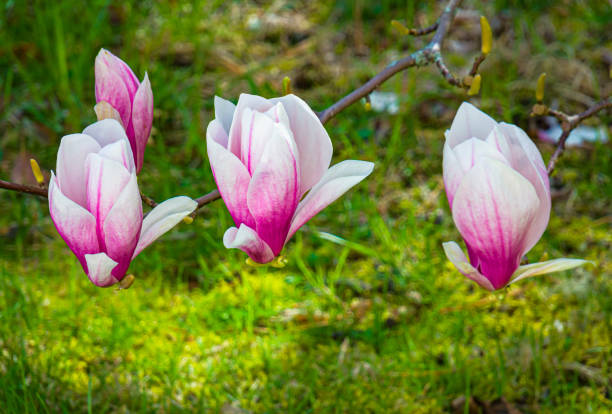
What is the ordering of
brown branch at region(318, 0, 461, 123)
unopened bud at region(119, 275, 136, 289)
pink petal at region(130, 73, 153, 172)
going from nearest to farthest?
unopened bud at region(119, 275, 136, 289) < pink petal at region(130, 73, 153, 172) < brown branch at region(318, 0, 461, 123)

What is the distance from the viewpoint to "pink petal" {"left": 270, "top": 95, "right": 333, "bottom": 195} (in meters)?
0.89

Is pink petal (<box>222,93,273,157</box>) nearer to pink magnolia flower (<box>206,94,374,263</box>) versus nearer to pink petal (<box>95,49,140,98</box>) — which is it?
pink magnolia flower (<box>206,94,374,263</box>)

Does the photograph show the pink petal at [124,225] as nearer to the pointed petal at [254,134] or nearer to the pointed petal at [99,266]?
the pointed petal at [99,266]

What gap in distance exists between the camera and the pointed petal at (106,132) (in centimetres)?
88

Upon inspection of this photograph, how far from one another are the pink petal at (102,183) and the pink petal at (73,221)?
15mm

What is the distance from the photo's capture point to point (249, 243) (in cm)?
88

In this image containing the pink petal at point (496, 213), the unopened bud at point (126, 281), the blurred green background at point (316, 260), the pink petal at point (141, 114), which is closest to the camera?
the pink petal at point (496, 213)

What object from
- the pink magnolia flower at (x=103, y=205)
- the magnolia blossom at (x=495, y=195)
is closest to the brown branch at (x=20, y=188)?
the pink magnolia flower at (x=103, y=205)

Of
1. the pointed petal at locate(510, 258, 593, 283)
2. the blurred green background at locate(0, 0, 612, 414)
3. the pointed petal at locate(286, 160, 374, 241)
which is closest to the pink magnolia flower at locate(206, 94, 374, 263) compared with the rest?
the pointed petal at locate(286, 160, 374, 241)

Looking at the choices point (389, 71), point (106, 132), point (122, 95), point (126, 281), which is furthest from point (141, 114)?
point (389, 71)

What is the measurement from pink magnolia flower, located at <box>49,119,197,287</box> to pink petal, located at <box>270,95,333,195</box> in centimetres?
15

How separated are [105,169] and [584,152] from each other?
90.7 inches

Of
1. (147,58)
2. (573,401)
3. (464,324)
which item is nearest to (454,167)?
(573,401)

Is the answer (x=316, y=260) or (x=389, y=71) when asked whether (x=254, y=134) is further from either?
(x=316, y=260)
